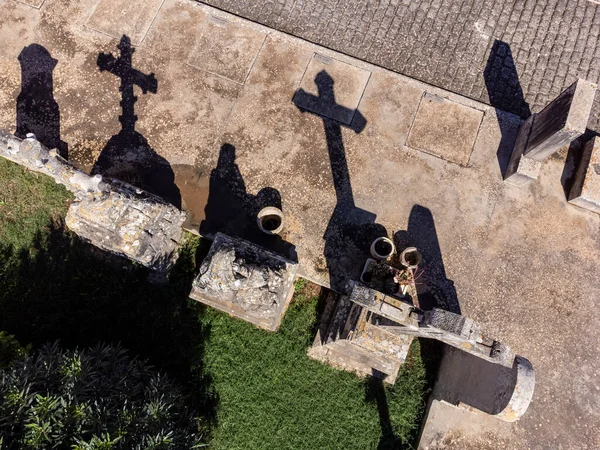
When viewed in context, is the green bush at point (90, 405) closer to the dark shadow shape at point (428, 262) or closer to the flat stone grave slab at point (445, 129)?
the dark shadow shape at point (428, 262)

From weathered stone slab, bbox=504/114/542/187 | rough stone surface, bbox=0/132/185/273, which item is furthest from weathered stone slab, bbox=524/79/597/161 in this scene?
rough stone surface, bbox=0/132/185/273

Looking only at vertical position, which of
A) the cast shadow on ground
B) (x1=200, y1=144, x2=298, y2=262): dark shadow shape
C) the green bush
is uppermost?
(x1=200, y1=144, x2=298, y2=262): dark shadow shape

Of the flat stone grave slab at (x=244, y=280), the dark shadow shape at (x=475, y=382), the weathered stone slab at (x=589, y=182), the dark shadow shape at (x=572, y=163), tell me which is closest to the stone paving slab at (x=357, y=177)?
the dark shadow shape at (x=572, y=163)

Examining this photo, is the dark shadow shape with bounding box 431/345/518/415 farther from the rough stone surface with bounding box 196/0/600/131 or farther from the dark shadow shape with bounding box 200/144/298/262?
the rough stone surface with bounding box 196/0/600/131

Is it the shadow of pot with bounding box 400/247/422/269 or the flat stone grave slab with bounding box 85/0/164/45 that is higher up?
the flat stone grave slab with bounding box 85/0/164/45

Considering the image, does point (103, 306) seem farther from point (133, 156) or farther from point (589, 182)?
point (589, 182)

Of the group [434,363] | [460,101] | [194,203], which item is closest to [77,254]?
[194,203]

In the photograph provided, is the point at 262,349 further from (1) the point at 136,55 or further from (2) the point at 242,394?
(1) the point at 136,55
